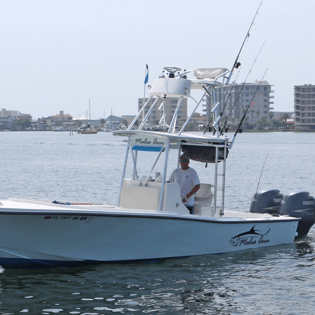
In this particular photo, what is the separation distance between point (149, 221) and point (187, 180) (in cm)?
154

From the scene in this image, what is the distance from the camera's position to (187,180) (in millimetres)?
12594

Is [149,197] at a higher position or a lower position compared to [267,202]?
higher

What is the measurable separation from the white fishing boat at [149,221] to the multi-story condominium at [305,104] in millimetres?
173678

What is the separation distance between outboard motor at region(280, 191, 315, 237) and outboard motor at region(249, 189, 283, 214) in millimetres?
438

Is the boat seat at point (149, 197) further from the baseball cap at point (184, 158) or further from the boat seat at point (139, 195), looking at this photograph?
the baseball cap at point (184, 158)

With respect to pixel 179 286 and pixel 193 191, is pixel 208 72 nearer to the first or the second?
pixel 193 191

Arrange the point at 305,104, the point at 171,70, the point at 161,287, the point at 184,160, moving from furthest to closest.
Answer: the point at 305,104 → the point at 171,70 → the point at 184,160 → the point at 161,287

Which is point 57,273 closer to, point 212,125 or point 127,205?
point 127,205

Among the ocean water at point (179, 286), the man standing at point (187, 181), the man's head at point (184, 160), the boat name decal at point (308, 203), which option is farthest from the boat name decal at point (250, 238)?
the man's head at point (184, 160)

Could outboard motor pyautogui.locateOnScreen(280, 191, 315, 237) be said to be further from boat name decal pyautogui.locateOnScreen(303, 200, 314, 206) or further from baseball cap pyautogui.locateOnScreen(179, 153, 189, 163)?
baseball cap pyautogui.locateOnScreen(179, 153, 189, 163)

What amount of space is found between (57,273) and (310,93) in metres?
178

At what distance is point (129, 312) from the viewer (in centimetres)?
970

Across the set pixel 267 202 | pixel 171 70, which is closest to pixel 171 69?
pixel 171 70

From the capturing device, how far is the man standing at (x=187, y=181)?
493 inches
